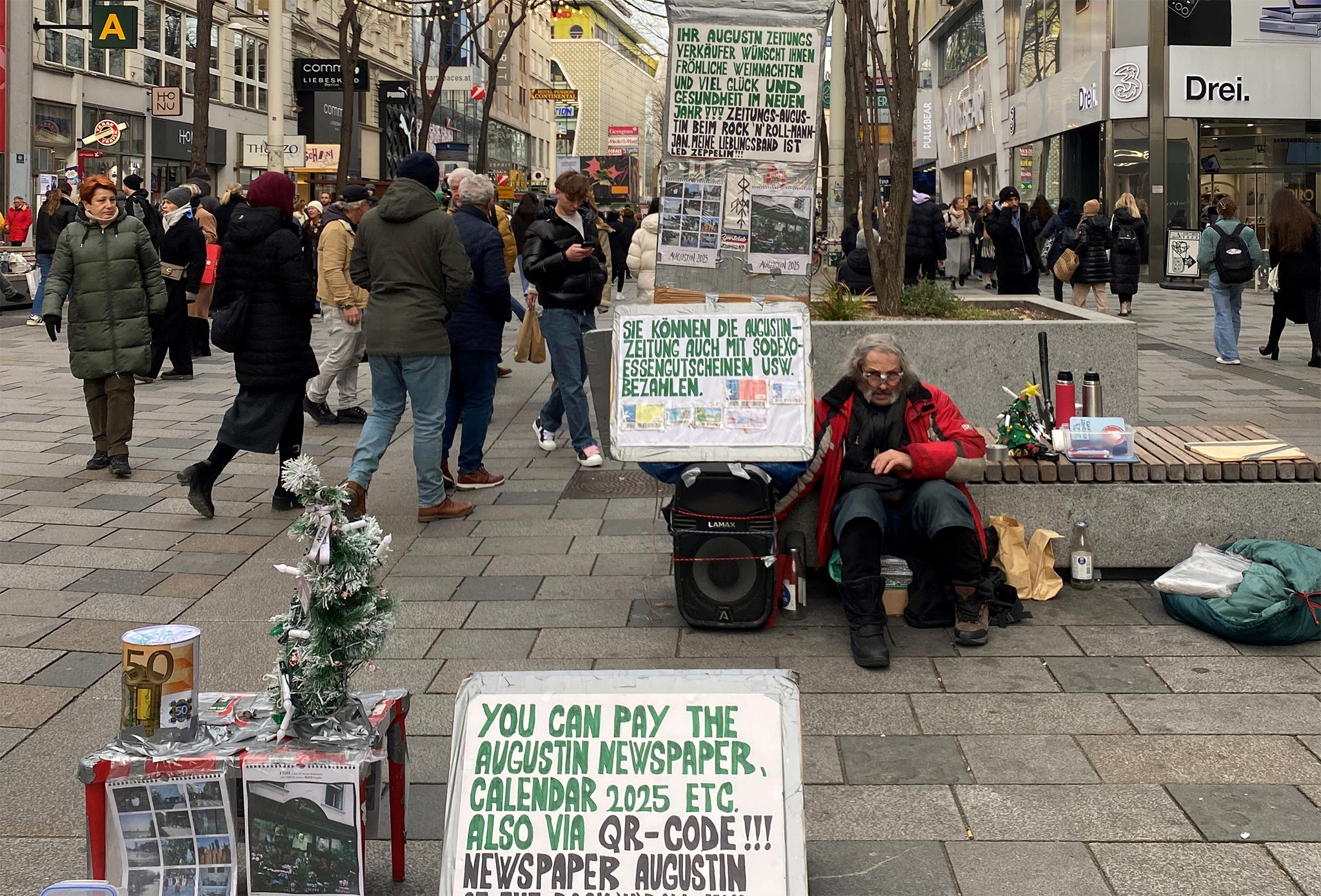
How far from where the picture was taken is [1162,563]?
6.54 m

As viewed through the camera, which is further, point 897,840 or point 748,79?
point 748,79

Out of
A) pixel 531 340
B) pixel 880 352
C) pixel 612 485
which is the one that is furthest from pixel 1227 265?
pixel 880 352

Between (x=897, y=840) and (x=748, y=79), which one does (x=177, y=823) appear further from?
(x=748, y=79)

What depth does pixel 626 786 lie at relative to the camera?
3180mm

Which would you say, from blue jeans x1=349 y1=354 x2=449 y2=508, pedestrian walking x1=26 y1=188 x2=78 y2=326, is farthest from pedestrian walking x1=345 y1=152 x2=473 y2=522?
pedestrian walking x1=26 y1=188 x2=78 y2=326

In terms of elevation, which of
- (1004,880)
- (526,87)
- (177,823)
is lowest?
(1004,880)

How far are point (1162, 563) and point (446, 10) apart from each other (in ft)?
76.0

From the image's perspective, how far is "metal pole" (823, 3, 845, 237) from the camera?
2805cm

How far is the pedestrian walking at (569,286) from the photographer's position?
31.0ft

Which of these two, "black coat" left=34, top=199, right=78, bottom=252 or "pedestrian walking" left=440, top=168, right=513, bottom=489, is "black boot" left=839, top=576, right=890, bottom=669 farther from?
"black coat" left=34, top=199, right=78, bottom=252

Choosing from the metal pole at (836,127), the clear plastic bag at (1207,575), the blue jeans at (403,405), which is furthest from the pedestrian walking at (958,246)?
the clear plastic bag at (1207,575)

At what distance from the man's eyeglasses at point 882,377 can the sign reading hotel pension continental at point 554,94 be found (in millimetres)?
45025

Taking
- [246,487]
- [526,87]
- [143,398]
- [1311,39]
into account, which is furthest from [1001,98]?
[526,87]

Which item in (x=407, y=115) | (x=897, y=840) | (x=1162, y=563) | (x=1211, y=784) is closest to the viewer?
(x=897, y=840)
